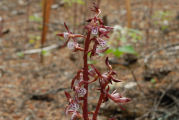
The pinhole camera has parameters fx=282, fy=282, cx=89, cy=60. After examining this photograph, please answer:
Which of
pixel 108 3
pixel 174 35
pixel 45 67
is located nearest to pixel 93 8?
pixel 45 67

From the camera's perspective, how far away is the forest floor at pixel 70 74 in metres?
3.00

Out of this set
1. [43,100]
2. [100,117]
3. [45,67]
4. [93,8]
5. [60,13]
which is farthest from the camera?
[60,13]

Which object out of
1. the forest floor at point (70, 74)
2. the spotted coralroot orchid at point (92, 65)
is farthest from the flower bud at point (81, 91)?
the forest floor at point (70, 74)

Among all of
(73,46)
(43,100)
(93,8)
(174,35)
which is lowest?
(43,100)

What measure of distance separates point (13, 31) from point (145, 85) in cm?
416

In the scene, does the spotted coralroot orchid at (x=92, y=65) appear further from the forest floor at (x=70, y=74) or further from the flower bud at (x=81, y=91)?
the forest floor at (x=70, y=74)

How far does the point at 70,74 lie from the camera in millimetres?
4301

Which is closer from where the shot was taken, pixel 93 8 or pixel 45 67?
pixel 93 8

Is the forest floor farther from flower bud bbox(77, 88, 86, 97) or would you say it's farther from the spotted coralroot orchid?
flower bud bbox(77, 88, 86, 97)

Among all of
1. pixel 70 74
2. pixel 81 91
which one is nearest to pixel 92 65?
pixel 81 91

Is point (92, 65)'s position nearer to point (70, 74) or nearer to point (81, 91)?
point (81, 91)

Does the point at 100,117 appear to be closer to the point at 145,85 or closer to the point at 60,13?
the point at 145,85

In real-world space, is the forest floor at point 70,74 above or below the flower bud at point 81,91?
below

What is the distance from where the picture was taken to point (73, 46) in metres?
1.47
